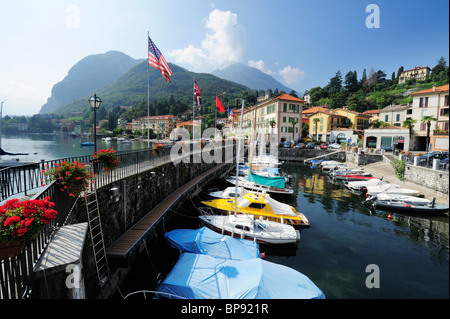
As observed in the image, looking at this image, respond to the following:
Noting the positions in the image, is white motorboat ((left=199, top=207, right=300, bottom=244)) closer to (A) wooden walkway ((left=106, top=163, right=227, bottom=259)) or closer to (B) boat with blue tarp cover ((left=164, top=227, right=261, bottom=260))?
(B) boat with blue tarp cover ((left=164, top=227, right=261, bottom=260))

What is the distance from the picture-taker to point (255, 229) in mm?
13562

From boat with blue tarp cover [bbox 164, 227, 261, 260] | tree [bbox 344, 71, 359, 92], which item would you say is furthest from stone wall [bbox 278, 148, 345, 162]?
tree [bbox 344, 71, 359, 92]

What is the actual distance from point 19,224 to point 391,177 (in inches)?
1422

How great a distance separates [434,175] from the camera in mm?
20938

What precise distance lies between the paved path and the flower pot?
26798 millimetres

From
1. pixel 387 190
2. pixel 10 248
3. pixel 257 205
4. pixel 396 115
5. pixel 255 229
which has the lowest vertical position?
pixel 255 229

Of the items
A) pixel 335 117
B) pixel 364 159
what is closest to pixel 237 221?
pixel 364 159

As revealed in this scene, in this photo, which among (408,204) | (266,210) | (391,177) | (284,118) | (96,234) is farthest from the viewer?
(284,118)

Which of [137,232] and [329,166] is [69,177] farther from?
[329,166]

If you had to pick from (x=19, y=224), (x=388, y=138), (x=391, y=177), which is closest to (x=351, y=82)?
(x=388, y=138)
